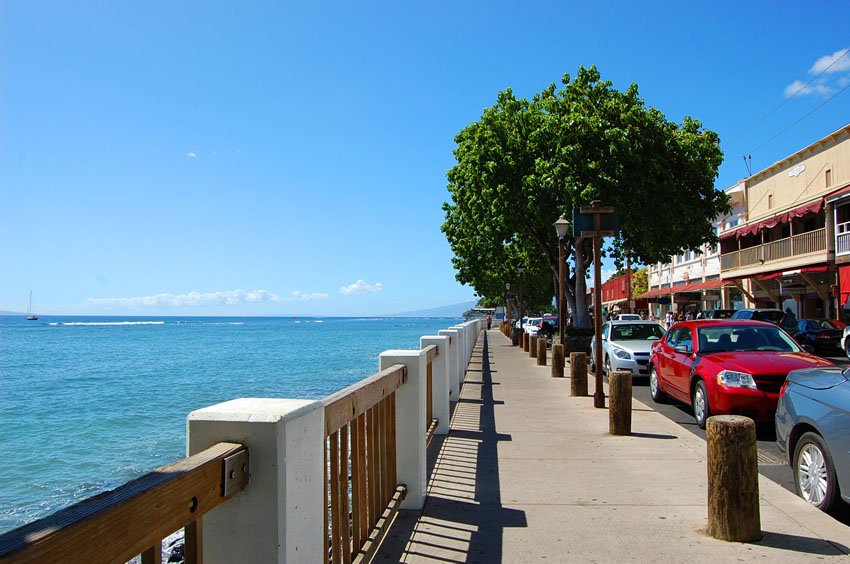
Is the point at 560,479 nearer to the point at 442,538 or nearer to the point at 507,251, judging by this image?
the point at 442,538

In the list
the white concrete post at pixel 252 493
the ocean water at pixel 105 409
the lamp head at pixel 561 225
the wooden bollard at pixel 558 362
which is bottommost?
the ocean water at pixel 105 409

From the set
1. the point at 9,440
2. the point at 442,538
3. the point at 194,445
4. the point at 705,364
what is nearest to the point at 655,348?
the point at 705,364

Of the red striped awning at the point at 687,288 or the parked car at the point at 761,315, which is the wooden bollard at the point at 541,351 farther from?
the red striped awning at the point at 687,288

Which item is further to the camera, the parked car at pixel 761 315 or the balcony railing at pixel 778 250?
the balcony railing at pixel 778 250

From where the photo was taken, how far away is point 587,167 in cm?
2233

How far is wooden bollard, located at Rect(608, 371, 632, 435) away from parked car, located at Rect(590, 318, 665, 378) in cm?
553

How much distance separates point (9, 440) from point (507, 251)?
26870mm

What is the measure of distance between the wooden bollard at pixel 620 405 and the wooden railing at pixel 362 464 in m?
4.24


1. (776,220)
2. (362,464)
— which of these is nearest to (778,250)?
(776,220)

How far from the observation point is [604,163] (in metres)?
22.8

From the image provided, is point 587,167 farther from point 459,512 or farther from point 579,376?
point 459,512

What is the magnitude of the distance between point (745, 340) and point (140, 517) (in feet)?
34.1

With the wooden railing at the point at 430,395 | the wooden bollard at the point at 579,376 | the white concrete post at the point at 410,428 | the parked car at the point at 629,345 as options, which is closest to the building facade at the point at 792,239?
the parked car at the point at 629,345

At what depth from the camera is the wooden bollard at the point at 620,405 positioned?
29.6 feet
